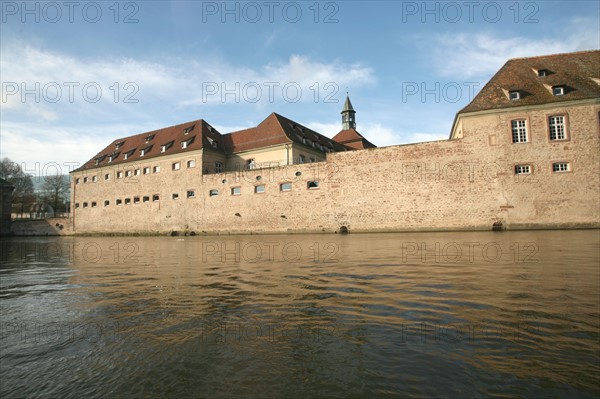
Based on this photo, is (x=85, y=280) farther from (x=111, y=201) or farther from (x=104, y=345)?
(x=111, y=201)

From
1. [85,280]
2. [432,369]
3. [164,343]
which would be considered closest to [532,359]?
[432,369]

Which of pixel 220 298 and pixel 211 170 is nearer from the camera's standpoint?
pixel 220 298

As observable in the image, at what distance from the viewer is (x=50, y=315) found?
4.90 metres

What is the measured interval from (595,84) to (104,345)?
3211 centimetres

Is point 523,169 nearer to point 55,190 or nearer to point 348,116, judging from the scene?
point 348,116

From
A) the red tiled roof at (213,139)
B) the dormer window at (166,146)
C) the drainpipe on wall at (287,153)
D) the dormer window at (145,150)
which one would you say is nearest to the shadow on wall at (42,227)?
the red tiled roof at (213,139)

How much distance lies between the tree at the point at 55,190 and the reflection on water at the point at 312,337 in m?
68.1

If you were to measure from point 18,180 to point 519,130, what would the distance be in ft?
240

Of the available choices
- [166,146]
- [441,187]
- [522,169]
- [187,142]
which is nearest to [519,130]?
[522,169]

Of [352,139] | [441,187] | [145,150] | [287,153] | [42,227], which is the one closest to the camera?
[441,187]

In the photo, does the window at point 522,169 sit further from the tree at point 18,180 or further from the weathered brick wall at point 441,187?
the tree at point 18,180

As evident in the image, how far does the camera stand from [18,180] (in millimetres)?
61281

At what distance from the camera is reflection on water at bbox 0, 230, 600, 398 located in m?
2.62

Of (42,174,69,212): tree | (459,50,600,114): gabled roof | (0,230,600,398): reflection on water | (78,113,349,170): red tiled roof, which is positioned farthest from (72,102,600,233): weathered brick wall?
(42,174,69,212): tree
